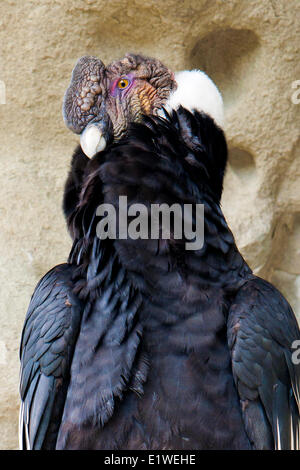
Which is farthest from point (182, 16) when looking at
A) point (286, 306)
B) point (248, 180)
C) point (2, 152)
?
point (286, 306)

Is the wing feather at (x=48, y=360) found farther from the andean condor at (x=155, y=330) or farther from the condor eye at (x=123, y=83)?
the condor eye at (x=123, y=83)

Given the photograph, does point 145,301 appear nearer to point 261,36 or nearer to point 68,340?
point 68,340

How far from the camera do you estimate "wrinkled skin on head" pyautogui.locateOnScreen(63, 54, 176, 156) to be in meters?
1.97

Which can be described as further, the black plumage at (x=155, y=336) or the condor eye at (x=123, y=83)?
the condor eye at (x=123, y=83)

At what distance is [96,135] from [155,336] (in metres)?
0.61

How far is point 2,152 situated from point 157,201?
1195 millimetres

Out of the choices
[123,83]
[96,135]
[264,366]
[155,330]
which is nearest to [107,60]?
[123,83]

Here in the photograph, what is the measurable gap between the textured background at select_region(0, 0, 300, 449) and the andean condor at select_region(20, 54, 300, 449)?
795mm

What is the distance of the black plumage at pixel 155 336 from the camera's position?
61.7 inches

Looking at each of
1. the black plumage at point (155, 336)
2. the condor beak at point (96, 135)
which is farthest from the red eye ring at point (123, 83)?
the black plumage at point (155, 336)

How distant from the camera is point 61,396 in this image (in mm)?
1656

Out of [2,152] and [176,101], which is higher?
[2,152]

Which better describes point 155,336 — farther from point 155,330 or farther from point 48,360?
point 48,360

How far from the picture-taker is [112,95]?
2033 mm
